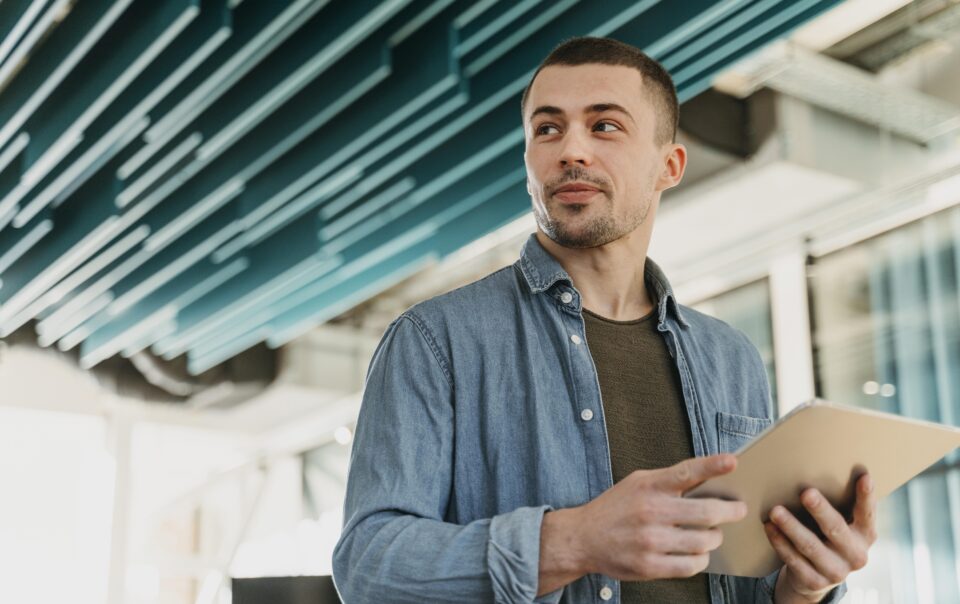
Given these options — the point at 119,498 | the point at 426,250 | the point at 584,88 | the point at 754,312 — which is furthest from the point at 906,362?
the point at 119,498

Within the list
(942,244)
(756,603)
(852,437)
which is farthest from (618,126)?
(942,244)

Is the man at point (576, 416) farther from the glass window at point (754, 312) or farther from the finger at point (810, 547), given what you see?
the glass window at point (754, 312)

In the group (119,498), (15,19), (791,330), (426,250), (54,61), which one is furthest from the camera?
(119,498)

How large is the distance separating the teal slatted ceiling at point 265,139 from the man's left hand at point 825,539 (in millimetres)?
2391

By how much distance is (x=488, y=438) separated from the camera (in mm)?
1278

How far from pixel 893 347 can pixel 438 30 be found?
252 centimetres

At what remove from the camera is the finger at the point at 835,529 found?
117cm

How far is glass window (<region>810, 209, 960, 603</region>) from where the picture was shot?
454 cm

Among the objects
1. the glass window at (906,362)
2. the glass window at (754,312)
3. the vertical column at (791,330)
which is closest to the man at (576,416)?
the glass window at (906,362)

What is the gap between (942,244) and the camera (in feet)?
15.7

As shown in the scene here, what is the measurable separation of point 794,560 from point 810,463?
143 millimetres

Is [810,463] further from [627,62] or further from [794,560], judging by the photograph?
[627,62]

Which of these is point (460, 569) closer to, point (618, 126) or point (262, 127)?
point (618, 126)

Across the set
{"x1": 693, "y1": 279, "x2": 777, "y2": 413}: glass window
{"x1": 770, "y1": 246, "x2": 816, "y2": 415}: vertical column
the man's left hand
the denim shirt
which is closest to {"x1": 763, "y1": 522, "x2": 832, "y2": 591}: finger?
the man's left hand
